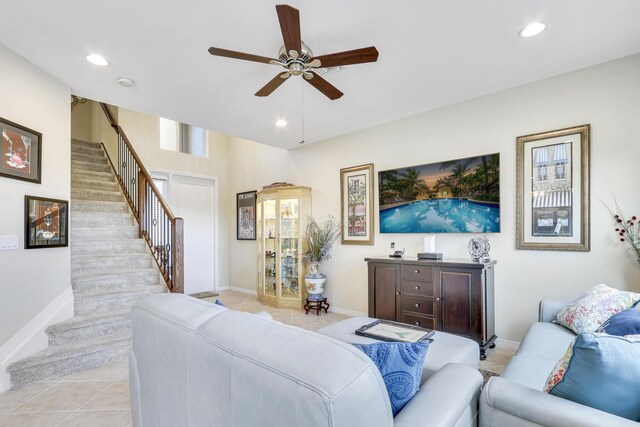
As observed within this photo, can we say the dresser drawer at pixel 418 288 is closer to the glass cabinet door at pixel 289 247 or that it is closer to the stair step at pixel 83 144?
the glass cabinet door at pixel 289 247

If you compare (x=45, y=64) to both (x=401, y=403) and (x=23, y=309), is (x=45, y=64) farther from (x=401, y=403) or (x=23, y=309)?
(x=401, y=403)

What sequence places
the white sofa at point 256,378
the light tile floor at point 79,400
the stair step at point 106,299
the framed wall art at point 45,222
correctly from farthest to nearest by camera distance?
the stair step at point 106,299
the framed wall art at point 45,222
the light tile floor at point 79,400
the white sofa at point 256,378

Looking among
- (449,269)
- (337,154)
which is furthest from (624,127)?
(337,154)

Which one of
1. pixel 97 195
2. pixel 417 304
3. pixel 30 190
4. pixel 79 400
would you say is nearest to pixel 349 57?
pixel 417 304

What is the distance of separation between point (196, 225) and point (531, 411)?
606 cm

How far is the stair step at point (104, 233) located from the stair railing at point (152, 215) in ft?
0.43

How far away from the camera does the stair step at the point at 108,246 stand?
3.97m

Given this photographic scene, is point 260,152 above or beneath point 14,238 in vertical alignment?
above

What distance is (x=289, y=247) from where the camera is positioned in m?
5.17

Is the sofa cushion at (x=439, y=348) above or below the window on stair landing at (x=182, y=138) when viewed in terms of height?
below

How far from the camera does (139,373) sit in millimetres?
1525

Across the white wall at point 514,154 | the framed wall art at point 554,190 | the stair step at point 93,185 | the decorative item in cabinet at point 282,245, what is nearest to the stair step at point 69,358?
the decorative item in cabinet at point 282,245

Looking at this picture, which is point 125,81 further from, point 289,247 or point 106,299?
point 289,247

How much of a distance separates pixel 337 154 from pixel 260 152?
75.1 inches
